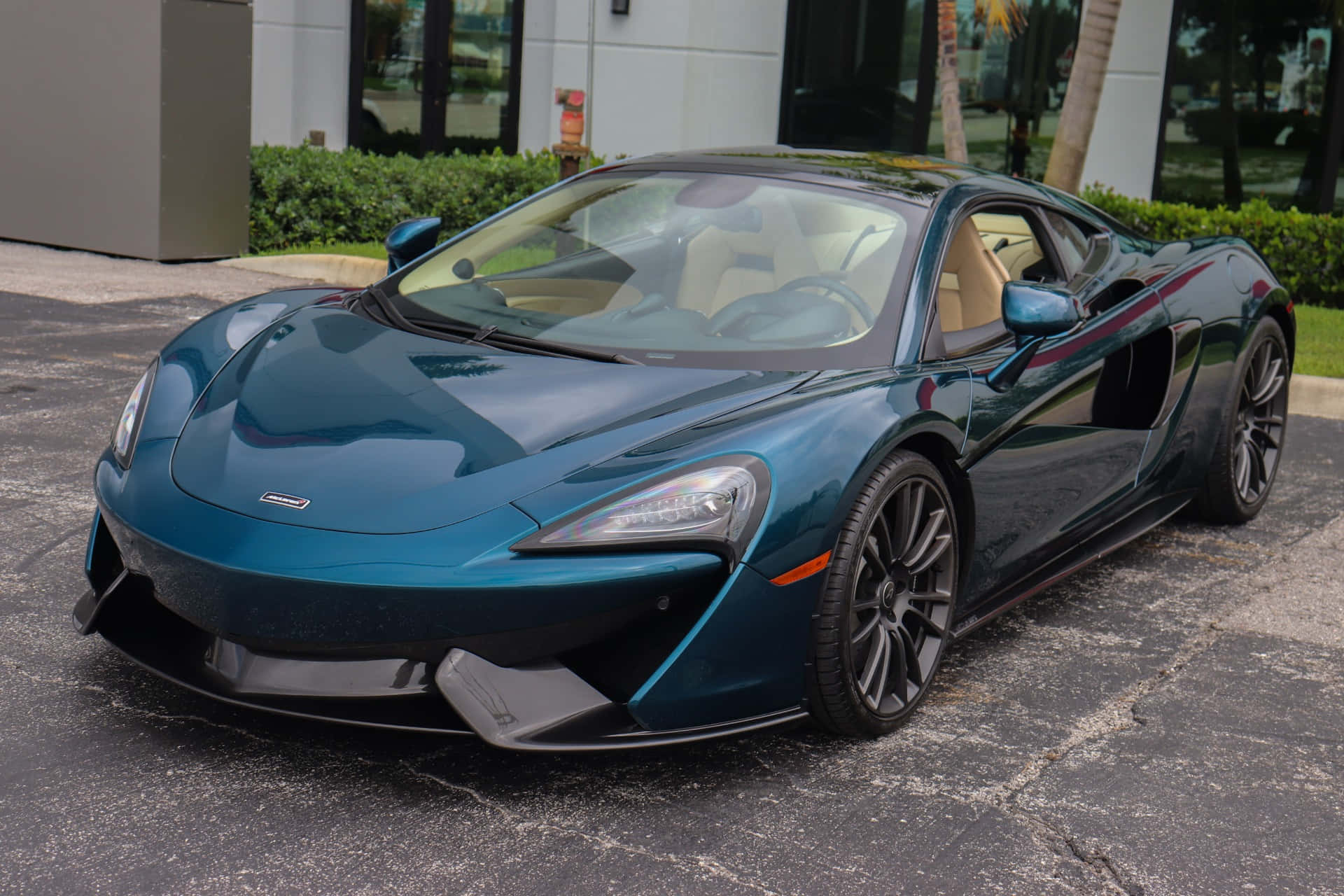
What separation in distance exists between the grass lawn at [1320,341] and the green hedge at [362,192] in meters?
6.13

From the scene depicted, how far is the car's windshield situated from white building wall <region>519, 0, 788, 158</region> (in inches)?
380

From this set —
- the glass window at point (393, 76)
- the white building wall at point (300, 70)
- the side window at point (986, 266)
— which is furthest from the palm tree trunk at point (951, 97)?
the white building wall at point (300, 70)

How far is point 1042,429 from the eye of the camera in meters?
4.03

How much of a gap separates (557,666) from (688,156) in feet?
7.23

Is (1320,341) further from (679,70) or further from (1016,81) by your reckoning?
(679,70)

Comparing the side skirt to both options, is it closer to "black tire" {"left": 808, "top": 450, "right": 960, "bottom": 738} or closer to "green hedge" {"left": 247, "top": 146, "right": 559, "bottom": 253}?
"black tire" {"left": 808, "top": 450, "right": 960, "bottom": 738}

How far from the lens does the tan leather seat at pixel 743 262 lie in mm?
3965

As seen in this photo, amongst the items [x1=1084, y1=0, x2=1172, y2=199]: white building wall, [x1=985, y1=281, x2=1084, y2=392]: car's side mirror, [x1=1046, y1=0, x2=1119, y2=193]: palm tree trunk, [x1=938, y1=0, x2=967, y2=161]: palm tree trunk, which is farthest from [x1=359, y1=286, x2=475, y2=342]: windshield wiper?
[x1=1084, y1=0, x2=1172, y2=199]: white building wall

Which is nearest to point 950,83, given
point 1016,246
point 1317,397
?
point 1317,397

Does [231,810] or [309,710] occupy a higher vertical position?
[309,710]

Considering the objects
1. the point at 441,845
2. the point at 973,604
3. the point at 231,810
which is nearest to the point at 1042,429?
the point at 973,604

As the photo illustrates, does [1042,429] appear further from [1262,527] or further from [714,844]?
[1262,527]

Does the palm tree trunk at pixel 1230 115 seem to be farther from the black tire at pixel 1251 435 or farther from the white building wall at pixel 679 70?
the black tire at pixel 1251 435

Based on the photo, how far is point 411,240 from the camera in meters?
4.70
